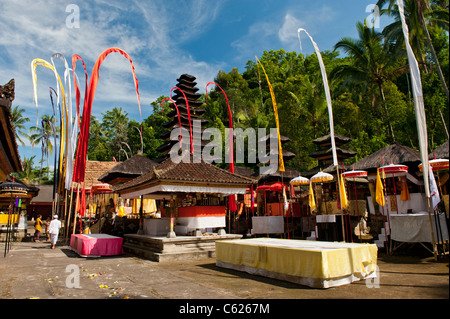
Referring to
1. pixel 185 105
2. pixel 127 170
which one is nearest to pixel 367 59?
pixel 185 105

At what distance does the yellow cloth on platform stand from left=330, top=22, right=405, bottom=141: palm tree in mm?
21809

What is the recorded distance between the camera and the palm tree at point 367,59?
1027 inches

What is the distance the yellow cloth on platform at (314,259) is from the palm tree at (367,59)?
21809mm

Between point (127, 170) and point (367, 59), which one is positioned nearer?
point (127, 170)

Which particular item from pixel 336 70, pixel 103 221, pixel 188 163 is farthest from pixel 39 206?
pixel 336 70

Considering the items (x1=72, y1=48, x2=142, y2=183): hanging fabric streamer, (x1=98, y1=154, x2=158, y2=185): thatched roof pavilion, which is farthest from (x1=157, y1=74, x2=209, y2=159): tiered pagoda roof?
(x1=72, y1=48, x2=142, y2=183): hanging fabric streamer

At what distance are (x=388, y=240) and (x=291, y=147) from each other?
70.7ft

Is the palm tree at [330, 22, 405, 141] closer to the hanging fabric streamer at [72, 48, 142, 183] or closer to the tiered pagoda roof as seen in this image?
the tiered pagoda roof

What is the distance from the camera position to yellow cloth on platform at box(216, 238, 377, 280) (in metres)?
6.18

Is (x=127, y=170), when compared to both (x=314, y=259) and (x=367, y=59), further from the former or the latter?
(x=367, y=59)

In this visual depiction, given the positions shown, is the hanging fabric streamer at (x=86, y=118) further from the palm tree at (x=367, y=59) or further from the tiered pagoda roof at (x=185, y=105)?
the palm tree at (x=367, y=59)

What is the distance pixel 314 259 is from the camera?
20.4ft

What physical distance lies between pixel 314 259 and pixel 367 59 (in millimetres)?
25127

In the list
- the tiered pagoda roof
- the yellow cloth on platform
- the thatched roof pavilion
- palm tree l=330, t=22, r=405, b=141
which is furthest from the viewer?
the tiered pagoda roof
